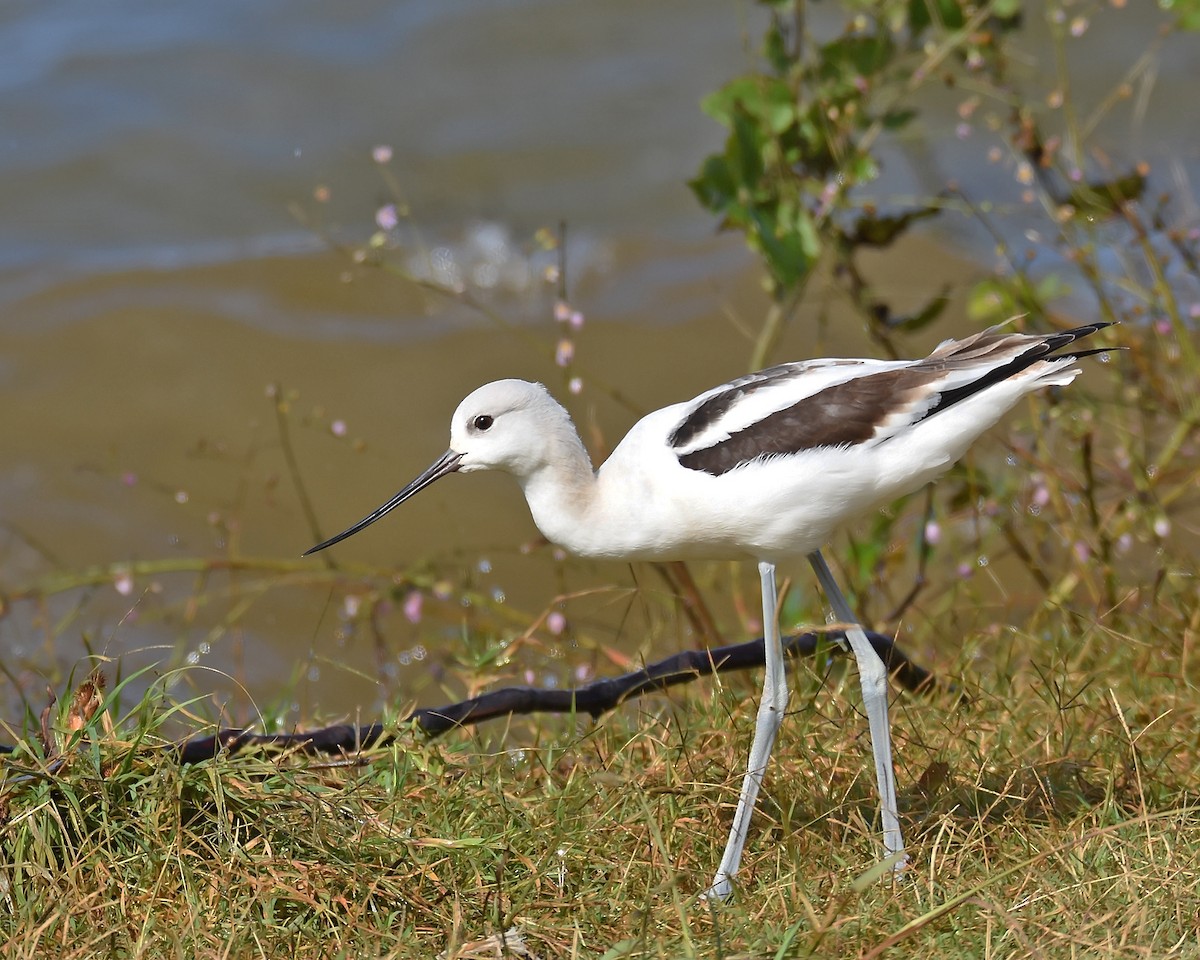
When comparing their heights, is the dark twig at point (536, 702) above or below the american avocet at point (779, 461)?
below

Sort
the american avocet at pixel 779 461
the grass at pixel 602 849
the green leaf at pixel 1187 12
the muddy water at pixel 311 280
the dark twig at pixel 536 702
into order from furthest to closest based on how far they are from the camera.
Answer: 1. the muddy water at pixel 311 280
2. the green leaf at pixel 1187 12
3. the dark twig at pixel 536 702
4. the american avocet at pixel 779 461
5. the grass at pixel 602 849

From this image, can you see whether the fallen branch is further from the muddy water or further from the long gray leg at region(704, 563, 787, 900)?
the muddy water

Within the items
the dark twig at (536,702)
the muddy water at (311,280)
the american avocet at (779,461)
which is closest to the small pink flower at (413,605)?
the muddy water at (311,280)

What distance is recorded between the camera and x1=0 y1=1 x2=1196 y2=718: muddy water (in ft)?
19.7

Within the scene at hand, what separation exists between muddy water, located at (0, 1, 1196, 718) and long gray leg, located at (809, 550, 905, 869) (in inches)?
55.6

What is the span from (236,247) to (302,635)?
3.64 metres

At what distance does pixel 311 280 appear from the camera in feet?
27.4

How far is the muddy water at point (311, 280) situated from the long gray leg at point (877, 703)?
4.63 feet

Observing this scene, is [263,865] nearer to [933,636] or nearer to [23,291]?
[933,636]

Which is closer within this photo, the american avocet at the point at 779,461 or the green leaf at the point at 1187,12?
the american avocet at the point at 779,461

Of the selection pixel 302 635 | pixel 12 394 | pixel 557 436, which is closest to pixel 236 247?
pixel 12 394

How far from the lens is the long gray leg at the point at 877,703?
2994 mm

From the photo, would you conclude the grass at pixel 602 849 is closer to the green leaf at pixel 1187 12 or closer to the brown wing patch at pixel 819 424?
the brown wing patch at pixel 819 424

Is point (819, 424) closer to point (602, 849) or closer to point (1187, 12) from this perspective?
point (602, 849)
